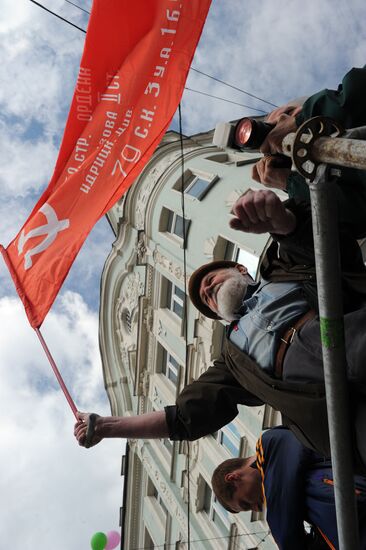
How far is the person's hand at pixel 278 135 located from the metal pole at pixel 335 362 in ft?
1.93

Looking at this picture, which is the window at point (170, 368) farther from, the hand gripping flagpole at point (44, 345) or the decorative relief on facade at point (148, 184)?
the hand gripping flagpole at point (44, 345)

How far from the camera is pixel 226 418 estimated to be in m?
3.69

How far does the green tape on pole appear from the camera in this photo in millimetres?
2178

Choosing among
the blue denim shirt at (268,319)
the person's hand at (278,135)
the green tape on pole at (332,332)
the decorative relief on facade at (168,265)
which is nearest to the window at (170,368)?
the decorative relief on facade at (168,265)

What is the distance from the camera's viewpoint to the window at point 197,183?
11859mm

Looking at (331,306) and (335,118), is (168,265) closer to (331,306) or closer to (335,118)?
(335,118)

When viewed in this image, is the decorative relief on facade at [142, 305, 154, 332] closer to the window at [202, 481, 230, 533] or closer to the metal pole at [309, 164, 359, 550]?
the window at [202, 481, 230, 533]

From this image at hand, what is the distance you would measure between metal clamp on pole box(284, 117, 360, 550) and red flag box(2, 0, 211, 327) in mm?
2764

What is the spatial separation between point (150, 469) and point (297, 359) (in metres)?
12.8

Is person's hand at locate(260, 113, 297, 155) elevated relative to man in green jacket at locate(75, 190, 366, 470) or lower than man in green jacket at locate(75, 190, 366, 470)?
elevated

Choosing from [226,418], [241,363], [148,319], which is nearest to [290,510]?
[226,418]

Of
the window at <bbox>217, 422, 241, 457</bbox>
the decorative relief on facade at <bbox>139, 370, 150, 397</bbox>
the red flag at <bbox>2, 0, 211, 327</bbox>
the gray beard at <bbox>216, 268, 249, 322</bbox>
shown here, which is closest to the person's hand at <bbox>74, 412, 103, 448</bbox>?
the gray beard at <bbox>216, 268, 249, 322</bbox>

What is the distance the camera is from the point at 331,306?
2178 mm

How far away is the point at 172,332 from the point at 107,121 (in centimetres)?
842
